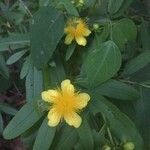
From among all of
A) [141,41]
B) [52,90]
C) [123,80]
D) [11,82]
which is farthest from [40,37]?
[11,82]

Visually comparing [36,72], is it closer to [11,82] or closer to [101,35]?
[101,35]

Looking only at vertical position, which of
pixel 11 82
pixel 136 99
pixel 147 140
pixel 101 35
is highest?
pixel 101 35

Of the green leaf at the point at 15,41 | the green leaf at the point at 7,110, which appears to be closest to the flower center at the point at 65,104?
the green leaf at the point at 15,41

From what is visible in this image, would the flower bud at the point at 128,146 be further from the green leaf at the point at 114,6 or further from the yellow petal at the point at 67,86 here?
the green leaf at the point at 114,6

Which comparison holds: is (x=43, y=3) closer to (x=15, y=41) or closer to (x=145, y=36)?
(x=15, y=41)

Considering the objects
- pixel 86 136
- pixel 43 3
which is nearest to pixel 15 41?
pixel 43 3

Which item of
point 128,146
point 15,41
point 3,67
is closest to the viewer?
point 128,146
